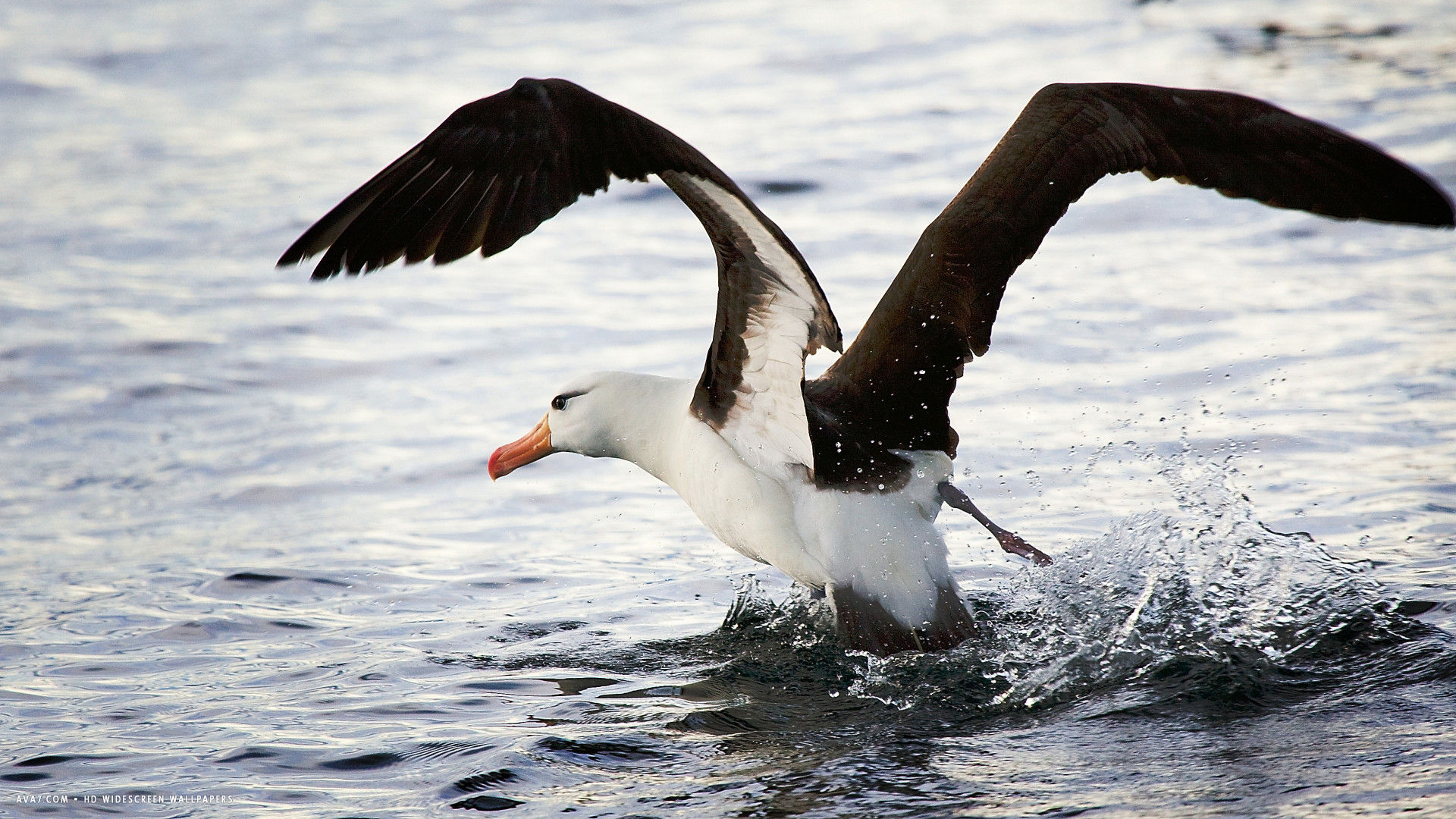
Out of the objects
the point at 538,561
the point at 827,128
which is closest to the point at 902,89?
the point at 827,128

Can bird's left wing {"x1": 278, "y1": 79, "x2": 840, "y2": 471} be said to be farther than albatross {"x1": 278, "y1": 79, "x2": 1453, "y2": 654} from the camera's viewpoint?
No

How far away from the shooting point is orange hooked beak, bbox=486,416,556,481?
663cm

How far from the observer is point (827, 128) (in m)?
13.0

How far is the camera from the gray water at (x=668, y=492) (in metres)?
4.82

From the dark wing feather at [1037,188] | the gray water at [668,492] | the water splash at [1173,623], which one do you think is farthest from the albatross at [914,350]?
the gray water at [668,492]

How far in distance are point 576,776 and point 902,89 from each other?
10102 mm

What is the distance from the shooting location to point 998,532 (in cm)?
609

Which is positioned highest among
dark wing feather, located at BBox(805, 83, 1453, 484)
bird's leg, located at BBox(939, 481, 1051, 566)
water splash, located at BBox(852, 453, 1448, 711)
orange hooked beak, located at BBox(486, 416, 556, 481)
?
dark wing feather, located at BBox(805, 83, 1453, 484)

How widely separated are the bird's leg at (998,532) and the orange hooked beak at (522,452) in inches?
68.4

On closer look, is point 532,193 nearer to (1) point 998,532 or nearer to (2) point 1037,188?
(2) point 1037,188

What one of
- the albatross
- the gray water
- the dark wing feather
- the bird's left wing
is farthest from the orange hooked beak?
the bird's left wing

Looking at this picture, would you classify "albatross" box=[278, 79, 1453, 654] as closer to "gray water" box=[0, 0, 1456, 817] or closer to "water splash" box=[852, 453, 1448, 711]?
"water splash" box=[852, 453, 1448, 711]

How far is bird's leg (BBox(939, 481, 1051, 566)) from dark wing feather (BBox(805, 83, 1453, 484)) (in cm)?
30

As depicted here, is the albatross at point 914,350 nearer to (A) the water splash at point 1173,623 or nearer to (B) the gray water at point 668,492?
(A) the water splash at point 1173,623
